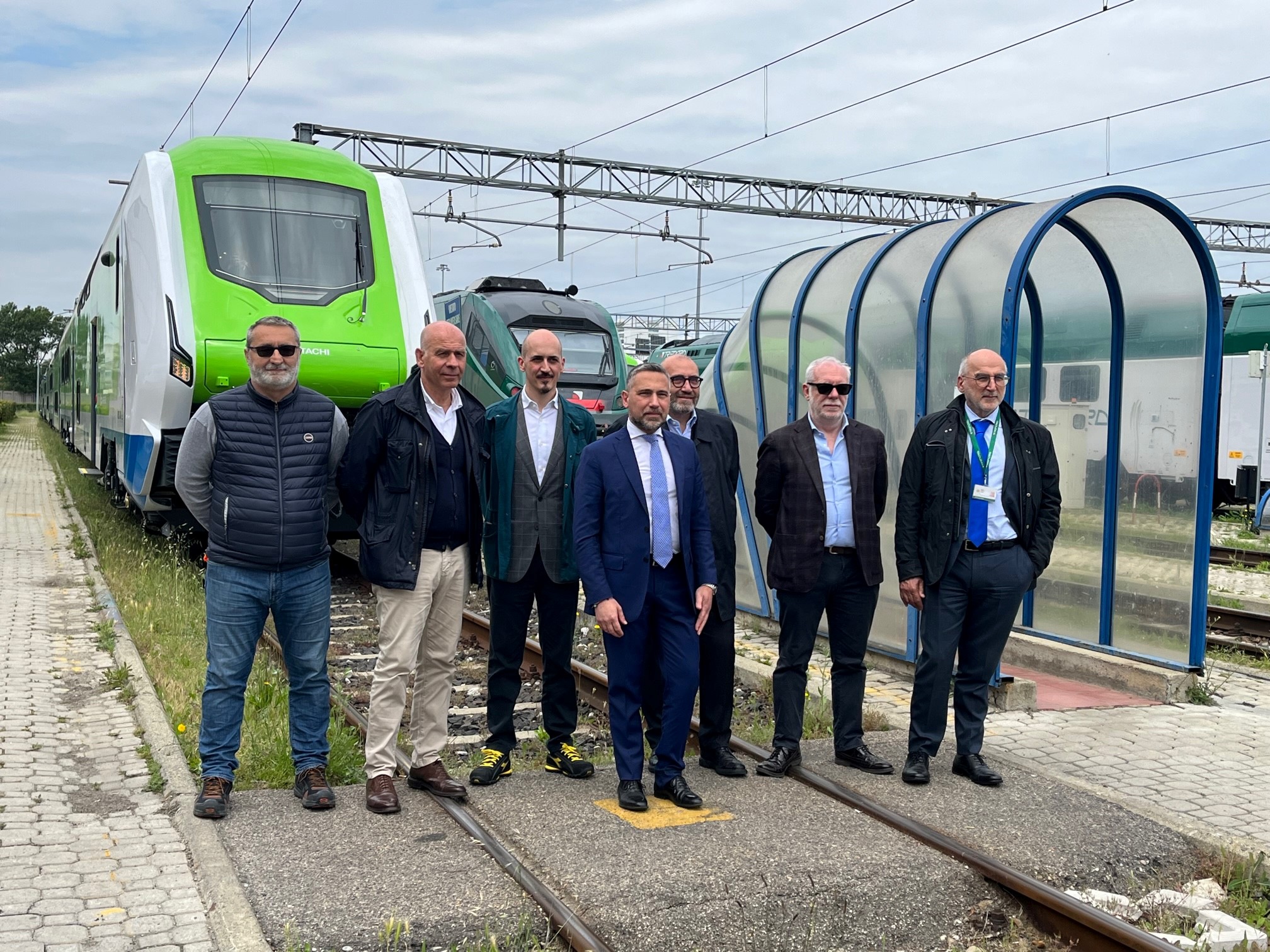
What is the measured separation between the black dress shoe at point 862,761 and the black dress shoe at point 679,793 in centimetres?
94

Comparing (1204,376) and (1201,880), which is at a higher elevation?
(1204,376)

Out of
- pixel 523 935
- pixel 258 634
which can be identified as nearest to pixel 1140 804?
pixel 523 935

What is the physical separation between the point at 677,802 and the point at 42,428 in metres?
64.7

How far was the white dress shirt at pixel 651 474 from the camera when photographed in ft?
17.3

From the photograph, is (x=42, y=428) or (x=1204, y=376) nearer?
→ (x=1204, y=376)

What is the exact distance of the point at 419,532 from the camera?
5.10 meters

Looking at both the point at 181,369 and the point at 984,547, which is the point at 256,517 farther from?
the point at 181,369

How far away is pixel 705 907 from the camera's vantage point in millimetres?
4227

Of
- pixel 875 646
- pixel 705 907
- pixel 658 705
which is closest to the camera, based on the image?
pixel 705 907

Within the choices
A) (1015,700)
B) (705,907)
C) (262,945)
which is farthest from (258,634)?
(1015,700)

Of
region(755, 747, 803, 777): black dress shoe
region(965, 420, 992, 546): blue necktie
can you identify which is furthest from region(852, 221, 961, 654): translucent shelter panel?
region(755, 747, 803, 777): black dress shoe

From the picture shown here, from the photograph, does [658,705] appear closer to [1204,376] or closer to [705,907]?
[705,907]

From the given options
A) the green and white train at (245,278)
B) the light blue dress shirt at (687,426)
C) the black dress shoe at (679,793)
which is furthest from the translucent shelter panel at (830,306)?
the black dress shoe at (679,793)

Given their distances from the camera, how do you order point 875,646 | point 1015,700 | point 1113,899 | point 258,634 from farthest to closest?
1. point 875,646
2. point 1015,700
3. point 258,634
4. point 1113,899
